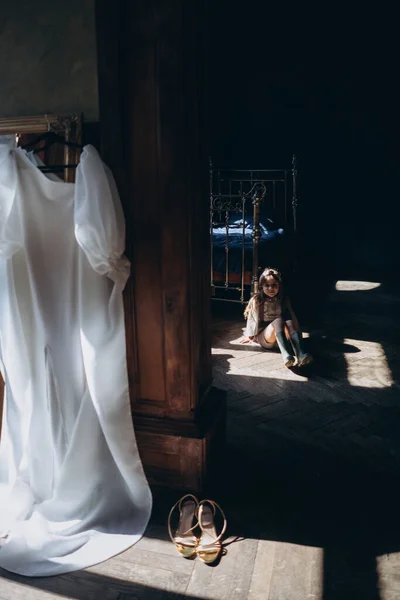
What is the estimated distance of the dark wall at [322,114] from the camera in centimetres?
681

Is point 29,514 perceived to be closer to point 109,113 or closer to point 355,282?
point 109,113

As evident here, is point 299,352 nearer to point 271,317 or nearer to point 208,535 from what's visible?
point 271,317

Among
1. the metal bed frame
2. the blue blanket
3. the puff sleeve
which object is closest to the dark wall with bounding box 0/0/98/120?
the puff sleeve

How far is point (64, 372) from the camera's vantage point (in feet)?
7.39

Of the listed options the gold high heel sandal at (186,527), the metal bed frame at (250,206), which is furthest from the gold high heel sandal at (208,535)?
the metal bed frame at (250,206)

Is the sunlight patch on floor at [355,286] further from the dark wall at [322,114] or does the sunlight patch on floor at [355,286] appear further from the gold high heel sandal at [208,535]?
the gold high heel sandal at [208,535]

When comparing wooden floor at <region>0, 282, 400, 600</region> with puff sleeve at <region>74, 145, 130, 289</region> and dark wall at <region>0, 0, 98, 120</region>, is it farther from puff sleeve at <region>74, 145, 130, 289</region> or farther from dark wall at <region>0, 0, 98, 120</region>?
dark wall at <region>0, 0, 98, 120</region>

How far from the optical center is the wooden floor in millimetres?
1921

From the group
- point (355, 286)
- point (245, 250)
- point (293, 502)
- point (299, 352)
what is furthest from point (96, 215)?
point (355, 286)

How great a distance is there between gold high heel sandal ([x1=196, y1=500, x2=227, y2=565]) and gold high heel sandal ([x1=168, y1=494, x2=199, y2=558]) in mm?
29

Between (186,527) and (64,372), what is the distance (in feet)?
2.56

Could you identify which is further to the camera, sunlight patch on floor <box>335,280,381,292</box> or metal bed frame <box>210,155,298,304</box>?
sunlight patch on floor <box>335,280,381,292</box>

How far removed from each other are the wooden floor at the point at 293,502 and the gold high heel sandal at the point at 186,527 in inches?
1.6

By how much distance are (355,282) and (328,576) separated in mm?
5181
